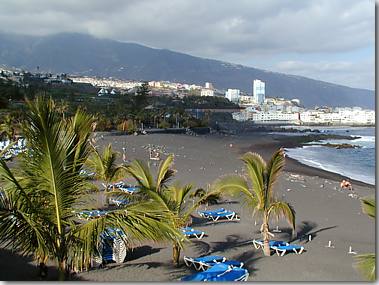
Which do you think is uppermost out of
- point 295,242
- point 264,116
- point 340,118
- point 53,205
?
point 264,116

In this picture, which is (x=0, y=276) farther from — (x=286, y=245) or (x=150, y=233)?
(x=286, y=245)

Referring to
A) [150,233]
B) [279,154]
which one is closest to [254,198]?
[279,154]

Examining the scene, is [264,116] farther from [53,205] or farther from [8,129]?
[53,205]

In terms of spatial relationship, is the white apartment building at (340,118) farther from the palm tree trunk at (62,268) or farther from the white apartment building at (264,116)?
the palm tree trunk at (62,268)

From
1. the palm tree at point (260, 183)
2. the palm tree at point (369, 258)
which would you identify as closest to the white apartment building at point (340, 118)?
the palm tree at point (260, 183)

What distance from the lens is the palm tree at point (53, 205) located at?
9.87 feet

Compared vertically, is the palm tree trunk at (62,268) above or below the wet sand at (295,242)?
above

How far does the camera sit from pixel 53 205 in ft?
10.6

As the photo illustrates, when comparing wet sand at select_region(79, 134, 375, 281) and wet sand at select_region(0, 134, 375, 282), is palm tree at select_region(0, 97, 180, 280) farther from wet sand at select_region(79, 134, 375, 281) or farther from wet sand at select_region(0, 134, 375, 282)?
wet sand at select_region(79, 134, 375, 281)

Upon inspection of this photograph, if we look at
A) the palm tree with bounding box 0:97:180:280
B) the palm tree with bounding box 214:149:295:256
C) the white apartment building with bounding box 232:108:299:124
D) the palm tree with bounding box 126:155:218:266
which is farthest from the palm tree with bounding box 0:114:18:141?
the white apartment building with bounding box 232:108:299:124

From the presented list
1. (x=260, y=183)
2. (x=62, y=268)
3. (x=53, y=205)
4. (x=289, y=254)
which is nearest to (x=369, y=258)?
(x=62, y=268)

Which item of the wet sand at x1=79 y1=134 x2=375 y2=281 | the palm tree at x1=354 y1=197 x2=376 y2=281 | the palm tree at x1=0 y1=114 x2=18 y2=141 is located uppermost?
the palm tree at x1=0 y1=114 x2=18 y2=141

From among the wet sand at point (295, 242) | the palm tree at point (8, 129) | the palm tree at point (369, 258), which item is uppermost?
the palm tree at point (8, 129)

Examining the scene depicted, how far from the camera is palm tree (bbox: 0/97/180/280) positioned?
9.87 ft
